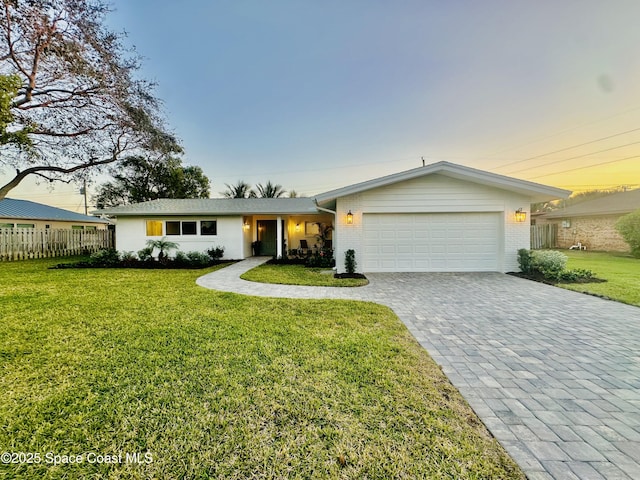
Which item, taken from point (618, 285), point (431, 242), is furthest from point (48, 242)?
point (618, 285)

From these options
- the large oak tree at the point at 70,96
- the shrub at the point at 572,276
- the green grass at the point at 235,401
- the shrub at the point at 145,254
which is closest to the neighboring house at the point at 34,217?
the large oak tree at the point at 70,96

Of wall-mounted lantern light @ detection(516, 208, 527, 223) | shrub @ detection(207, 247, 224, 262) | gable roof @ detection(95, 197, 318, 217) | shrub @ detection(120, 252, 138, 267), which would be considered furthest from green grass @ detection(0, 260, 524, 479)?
gable roof @ detection(95, 197, 318, 217)

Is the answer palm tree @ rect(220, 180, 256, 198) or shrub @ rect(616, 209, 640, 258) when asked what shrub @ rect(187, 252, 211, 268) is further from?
shrub @ rect(616, 209, 640, 258)

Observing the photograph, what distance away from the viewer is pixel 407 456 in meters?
1.78

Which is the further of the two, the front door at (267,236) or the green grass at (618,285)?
the front door at (267,236)

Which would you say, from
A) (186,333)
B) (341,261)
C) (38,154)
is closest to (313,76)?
(341,261)

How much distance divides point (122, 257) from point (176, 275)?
18.9 feet

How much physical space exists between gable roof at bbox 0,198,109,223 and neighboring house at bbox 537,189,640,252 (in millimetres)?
33890

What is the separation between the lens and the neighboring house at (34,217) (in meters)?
15.8

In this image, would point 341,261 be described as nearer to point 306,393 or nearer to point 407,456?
point 306,393

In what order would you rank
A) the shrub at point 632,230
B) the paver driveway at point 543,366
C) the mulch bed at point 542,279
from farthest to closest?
the shrub at point 632,230 < the mulch bed at point 542,279 < the paver driveway at point 543,366

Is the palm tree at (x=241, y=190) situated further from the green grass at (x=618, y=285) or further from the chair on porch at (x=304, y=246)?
the green grass at (x=618, y=285)

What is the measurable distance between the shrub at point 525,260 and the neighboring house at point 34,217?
25.5 metres

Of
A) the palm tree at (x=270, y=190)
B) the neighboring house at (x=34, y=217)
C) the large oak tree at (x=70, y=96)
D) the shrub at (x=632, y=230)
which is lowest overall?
the shrub at (x=632, y=230)
